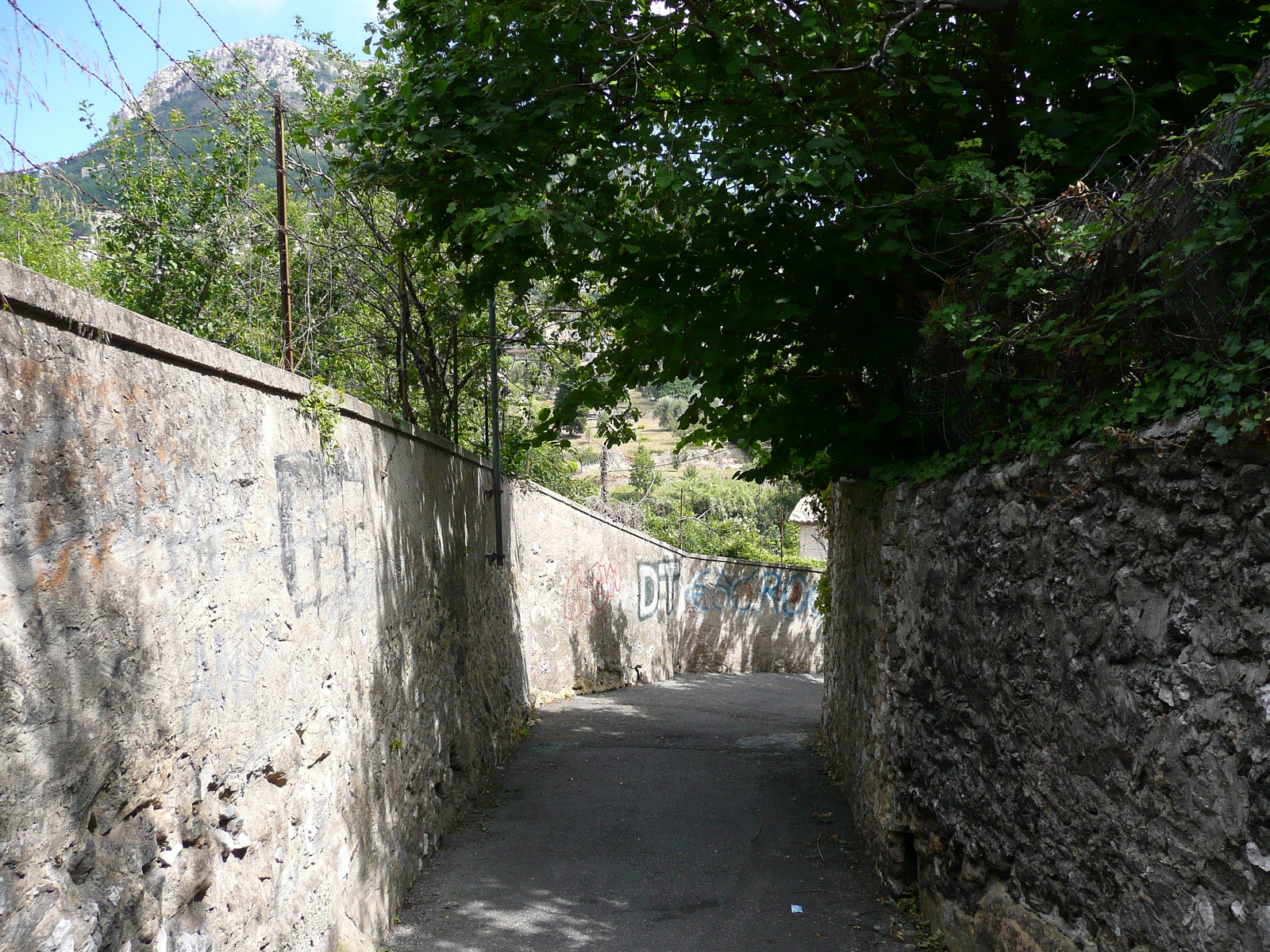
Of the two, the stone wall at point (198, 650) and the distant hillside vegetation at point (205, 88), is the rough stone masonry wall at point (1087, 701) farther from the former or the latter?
the distant hillside vegetation at point (205, 88)

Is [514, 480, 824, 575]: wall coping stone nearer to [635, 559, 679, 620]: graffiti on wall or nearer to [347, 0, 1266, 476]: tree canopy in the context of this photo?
[635, 559, 679, 620]: graffiti on wall

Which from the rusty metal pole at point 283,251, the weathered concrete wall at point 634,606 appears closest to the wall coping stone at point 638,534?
the weathered concrete wall at point 634,606

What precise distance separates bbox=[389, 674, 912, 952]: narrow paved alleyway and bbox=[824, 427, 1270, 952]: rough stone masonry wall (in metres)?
0.69

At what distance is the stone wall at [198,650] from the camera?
1968 millimetres

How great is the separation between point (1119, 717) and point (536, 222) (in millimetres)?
3922

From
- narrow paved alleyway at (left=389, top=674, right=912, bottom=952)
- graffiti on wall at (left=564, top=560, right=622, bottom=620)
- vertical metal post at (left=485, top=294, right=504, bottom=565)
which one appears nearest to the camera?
narrow paved alleyway at (left=389, top=674, right=912, bottom=952)

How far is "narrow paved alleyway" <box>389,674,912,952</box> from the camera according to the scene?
15.1ft

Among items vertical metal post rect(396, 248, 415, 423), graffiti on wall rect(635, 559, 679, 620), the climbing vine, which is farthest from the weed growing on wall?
graffiti on wall rect(635, 559, 679, 620)

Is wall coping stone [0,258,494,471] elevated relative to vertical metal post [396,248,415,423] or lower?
lower

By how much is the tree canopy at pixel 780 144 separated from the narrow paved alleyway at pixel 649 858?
8.71ft

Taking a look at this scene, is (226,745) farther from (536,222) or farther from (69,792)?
(536,222)

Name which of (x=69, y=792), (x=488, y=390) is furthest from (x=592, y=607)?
(x=69, y=792)

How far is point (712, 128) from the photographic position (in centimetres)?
565

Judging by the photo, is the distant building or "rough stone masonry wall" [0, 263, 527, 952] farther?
the distant building
